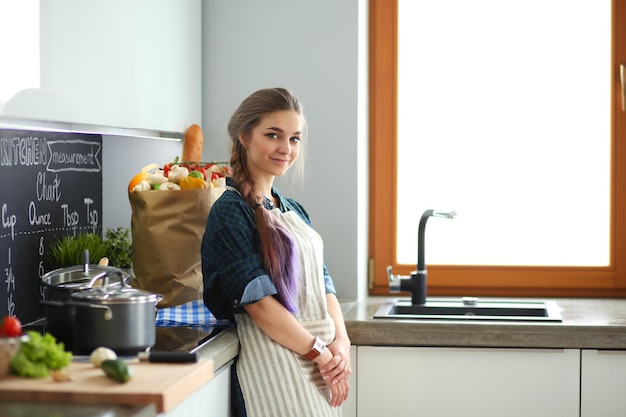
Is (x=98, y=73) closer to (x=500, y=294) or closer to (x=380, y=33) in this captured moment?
(x=380, y=33)

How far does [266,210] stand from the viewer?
2.07 m

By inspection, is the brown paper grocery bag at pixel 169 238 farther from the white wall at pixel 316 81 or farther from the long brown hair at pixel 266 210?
the white wall at pixel 316 81

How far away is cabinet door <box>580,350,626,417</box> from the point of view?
2.41 metres

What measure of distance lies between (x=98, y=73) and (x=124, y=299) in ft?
2.05

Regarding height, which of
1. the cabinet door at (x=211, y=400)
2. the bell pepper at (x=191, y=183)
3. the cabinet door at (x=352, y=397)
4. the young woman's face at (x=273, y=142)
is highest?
the young woman's face at (x=273, y=142)

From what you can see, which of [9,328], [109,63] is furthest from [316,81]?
[9,328]

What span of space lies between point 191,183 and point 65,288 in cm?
57

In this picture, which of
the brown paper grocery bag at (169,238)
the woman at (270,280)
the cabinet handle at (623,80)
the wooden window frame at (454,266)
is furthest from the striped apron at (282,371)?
the cabinet handle at (623,80)

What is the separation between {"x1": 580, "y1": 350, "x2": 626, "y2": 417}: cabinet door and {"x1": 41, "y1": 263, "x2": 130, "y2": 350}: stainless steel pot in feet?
4.13

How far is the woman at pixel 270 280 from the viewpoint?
201cm

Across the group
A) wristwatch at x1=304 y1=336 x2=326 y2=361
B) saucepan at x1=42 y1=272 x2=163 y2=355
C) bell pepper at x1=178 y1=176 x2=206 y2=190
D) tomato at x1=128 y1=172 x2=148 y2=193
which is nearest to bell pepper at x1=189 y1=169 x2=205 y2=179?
bell pepper at x1=178 y1=176 x2=206 y2=190

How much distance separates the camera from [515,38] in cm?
312

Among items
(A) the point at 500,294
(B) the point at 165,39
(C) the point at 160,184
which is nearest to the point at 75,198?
(C) the point at 160,184

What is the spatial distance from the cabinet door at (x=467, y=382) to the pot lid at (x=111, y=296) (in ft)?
3.09
